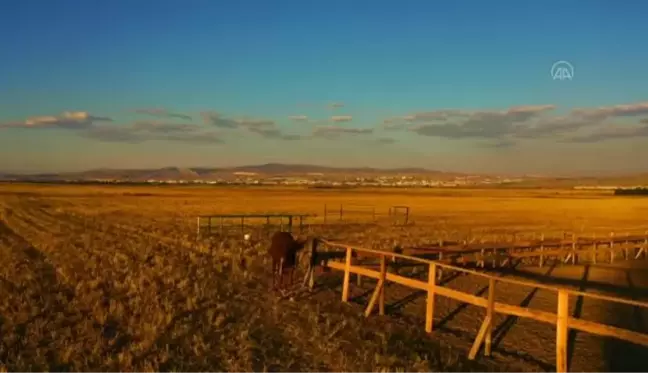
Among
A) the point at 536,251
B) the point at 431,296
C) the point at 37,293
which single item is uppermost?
the point at 431,296

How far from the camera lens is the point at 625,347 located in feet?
37.8

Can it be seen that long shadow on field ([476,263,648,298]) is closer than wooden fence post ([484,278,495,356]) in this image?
No

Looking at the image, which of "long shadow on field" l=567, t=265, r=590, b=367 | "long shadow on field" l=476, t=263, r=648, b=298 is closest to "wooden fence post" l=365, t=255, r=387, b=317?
"long shadow on field" l=567, t=265, r=590, b=367

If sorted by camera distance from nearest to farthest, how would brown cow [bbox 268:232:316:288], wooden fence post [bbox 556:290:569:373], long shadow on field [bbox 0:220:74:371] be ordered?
wooden fence post [bbox 556:290:569:373]
long shadow on field [bbox 0:220:74:371]
brown cow [bbox 268:232:316:288]

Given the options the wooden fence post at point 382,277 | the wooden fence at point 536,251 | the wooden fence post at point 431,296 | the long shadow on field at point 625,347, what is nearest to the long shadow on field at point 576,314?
the long shadow on field at point 625,347

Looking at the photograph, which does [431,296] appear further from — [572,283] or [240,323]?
[572,283]

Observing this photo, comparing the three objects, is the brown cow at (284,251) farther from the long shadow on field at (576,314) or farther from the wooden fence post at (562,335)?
the wooden fence post at (562,335)

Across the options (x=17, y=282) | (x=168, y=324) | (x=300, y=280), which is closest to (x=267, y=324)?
(x=168, y=324)

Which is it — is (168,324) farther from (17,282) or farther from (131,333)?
(17,282)

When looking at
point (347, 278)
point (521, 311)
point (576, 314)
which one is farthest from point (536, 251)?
point (521, 311)

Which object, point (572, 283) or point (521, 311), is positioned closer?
point (521, 311)

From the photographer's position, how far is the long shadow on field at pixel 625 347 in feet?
33.9

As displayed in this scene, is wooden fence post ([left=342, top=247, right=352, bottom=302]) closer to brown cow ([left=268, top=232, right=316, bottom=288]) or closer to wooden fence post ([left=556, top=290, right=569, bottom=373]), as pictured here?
brown cow ([left=268, top=232, right=316, bottom=288])

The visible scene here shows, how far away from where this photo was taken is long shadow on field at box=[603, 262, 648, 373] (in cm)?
1032
